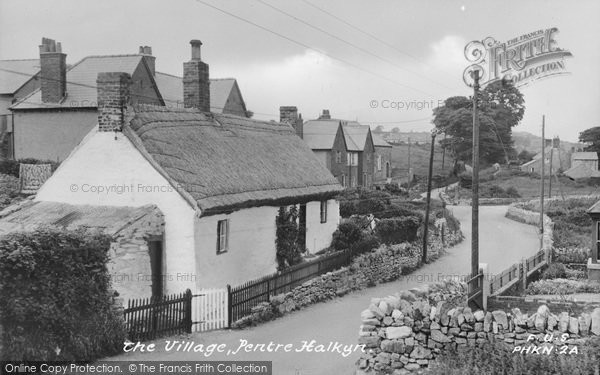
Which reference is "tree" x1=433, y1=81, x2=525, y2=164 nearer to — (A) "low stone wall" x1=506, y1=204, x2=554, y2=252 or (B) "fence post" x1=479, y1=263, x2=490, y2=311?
(A) "low stone wall" x1=506, y1=204, x2=554, y2=252

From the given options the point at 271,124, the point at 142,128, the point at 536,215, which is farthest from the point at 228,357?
the point at 536,215

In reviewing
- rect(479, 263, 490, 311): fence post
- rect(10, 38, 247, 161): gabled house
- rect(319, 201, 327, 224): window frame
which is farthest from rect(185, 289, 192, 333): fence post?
rect(10, 38, 247, 161): gabled house

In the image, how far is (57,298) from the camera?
41.2ft

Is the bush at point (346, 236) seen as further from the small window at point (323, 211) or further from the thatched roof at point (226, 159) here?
A: the thatched roof at point (226, 159)

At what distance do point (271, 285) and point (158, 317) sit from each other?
4834mm

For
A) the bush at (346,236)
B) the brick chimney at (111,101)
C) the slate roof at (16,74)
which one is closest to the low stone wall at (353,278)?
the bush at (346,236)

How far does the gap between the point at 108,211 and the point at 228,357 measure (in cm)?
673

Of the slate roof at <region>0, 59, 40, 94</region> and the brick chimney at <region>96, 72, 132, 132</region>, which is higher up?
the slate roof at <region>0, 59, 40, 94</region>

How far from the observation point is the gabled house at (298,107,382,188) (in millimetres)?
57250

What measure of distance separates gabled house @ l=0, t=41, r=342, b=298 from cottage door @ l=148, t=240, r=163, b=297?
28 mm

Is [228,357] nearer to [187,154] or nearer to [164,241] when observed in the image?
[164,241]

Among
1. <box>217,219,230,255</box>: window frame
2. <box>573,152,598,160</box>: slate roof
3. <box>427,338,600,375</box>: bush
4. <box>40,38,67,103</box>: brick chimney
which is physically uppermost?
<box>40,38,67,103</box>: brick chimney

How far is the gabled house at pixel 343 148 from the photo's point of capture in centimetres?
5725

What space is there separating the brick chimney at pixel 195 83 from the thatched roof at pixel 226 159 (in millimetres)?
619
